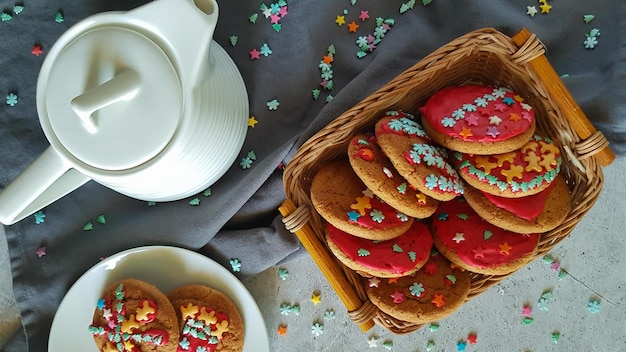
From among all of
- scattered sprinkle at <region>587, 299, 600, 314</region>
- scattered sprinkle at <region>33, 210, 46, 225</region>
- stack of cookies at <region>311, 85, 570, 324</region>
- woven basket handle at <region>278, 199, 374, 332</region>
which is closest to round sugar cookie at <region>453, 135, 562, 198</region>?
stack of cookies at <region>311, 85, 570, 324</region>

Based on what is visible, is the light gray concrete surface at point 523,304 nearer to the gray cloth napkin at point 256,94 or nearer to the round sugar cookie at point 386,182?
the gray cloth napkin at point 256,94

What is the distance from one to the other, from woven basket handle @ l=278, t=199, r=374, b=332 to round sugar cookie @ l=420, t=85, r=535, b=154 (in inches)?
8.7

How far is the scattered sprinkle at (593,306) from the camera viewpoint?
1.04m

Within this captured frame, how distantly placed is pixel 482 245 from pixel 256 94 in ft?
1.40

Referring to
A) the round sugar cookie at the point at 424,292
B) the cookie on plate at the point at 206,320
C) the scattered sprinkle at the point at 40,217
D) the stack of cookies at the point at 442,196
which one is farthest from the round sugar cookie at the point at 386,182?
the scattered sprinkle at the point at 40,217

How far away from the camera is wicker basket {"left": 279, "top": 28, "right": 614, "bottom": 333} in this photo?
797 millimetres

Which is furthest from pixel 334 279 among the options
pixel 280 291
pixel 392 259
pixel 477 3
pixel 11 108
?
pixel 11 108

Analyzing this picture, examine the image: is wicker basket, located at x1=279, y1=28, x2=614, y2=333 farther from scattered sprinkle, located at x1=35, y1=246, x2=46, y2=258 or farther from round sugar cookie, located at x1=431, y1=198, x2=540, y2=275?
scattered sprinkle, located at x1=35, y1=246, x2=46, y2=258

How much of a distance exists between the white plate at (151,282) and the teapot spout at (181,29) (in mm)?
361

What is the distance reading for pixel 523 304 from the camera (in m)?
1.05

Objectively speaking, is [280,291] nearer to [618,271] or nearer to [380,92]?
[380,92]

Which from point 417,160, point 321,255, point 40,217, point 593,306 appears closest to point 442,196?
point 417,160

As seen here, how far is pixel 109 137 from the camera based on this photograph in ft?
2.39

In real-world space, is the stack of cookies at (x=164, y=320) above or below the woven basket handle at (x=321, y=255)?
below
